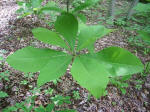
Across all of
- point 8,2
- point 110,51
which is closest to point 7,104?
point 110,51

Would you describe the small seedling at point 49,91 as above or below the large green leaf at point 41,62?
below

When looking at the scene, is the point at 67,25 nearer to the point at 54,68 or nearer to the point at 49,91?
the point at 54,68

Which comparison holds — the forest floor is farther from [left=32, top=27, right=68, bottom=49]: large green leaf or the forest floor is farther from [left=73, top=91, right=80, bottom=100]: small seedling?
[left=32, top=27, right=68, bottom=49]: large green leaf

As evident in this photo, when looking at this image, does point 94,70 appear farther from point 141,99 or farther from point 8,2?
point 8,2

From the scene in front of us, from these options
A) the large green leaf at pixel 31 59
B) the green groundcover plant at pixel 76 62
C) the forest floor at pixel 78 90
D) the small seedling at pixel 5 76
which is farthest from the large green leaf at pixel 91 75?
the small seedling at pixel 5 76

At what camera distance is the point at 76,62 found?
2.21ft

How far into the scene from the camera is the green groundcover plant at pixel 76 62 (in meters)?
0.58

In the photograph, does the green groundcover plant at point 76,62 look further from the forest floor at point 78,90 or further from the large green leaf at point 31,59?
the forest floor at point 78,90

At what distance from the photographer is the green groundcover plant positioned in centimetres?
→ 58

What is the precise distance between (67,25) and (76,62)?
23 cm

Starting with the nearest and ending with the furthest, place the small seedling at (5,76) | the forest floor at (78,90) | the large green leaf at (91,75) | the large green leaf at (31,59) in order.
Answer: the large green leaf at (91,75) < the large green leaf at (31,59) < the forest floor at (78,90) < the small seedling at (5,76)

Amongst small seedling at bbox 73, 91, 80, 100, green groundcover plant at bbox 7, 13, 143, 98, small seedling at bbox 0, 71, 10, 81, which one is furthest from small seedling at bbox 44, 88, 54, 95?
green groundcover plant at bbox 7, 13, 143, 98

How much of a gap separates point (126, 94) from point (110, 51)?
1778 millimetres

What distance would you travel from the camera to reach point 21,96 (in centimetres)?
194
